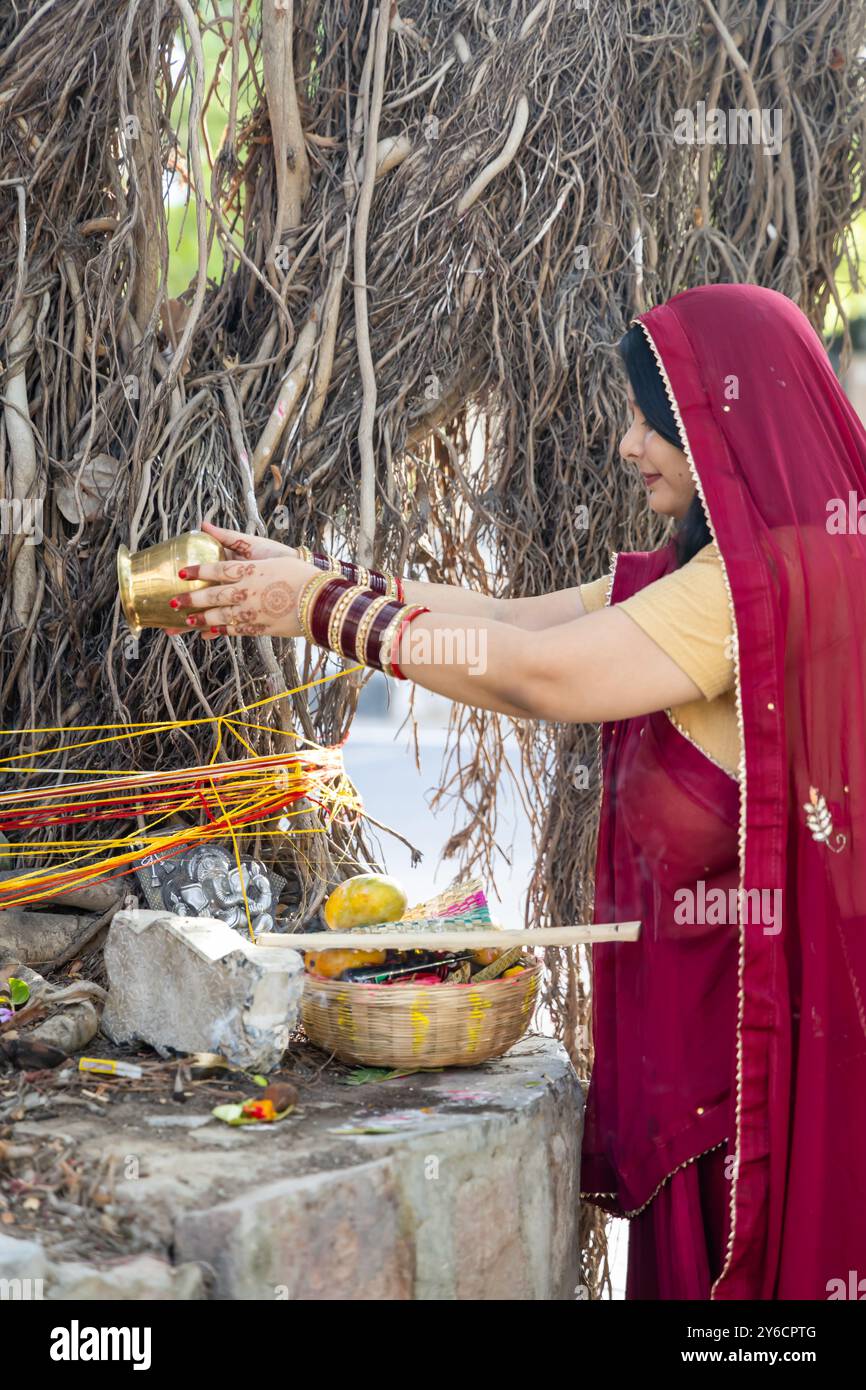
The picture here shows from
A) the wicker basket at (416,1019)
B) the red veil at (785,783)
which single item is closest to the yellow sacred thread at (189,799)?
the wicker basket at (416,1019)

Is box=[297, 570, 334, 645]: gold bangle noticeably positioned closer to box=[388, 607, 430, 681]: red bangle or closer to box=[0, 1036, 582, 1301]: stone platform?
box=[388, 607, 430, 681]: red bangle

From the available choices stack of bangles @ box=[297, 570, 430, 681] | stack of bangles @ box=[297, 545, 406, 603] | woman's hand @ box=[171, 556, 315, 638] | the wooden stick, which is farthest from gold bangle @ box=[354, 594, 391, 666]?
the wooden stick

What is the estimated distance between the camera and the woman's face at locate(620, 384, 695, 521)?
207 cm

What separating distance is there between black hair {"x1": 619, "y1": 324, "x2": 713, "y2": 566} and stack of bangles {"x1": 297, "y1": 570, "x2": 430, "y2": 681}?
427 mm

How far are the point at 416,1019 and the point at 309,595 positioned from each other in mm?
680

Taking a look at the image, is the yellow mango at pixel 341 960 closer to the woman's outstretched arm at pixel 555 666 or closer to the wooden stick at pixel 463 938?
the wooden stick at pixel 463 938

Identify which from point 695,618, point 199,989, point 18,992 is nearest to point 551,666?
point 695,618

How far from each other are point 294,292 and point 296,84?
1.53 feet

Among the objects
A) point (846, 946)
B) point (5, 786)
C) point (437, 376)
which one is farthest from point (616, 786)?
point (5, 786)

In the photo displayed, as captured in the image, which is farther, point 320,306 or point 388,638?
point 320,306

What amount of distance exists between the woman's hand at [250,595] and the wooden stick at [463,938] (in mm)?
468

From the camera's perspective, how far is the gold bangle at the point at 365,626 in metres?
1.97

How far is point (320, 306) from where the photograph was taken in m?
3.00

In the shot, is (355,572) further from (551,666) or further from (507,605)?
(551,666)
